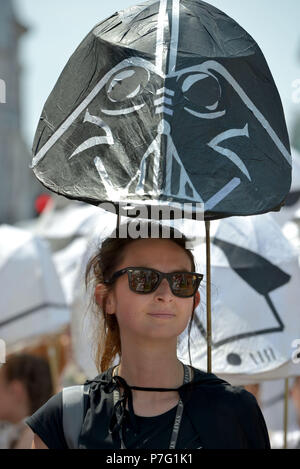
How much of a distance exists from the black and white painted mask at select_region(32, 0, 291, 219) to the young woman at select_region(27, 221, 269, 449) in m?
0.26

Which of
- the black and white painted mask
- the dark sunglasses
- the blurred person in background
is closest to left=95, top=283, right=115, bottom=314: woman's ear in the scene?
the dark sunglasses

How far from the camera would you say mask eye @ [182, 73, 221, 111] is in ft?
8.38

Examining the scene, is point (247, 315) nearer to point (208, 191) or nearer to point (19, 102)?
point (208, 191)

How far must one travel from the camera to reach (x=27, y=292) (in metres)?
6.36

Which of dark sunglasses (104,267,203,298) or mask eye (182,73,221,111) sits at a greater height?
mask eye (182,73,221,111)

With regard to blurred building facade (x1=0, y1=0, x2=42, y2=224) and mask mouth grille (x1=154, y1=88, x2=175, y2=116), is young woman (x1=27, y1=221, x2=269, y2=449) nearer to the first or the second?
mask mouth grille (x1=154, y1=88, x2=175, y2=116)

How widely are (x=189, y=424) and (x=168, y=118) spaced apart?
0.88 meters

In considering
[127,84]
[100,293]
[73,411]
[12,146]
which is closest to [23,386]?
[100,293]

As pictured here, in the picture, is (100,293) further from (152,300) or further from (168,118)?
(168,118)

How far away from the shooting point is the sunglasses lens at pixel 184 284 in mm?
2523

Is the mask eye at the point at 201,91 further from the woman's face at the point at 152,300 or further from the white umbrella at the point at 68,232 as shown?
the white umbrella at the point at 68,232
